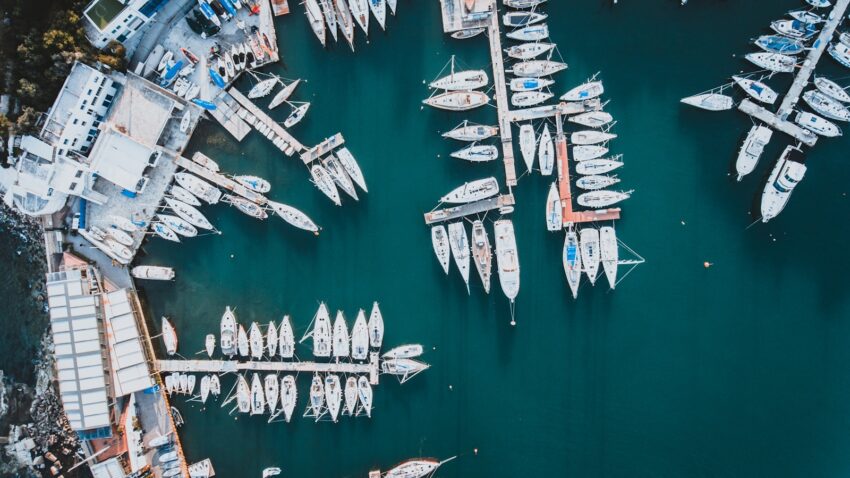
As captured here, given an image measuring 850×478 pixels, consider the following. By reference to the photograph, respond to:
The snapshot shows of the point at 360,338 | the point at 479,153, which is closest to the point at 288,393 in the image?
the point at 360,338

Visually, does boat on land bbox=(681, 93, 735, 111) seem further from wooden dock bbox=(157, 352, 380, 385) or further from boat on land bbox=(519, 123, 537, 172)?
wooden dock bbox=(157, 352, 380, 385)

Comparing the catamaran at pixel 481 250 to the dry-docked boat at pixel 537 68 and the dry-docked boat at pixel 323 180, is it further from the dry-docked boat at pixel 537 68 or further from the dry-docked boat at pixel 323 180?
the dry-docked boat at pixel 537 68

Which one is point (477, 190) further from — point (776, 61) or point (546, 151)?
point (776, 61)

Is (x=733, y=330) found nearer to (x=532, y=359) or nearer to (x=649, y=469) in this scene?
(x=649, y=469)

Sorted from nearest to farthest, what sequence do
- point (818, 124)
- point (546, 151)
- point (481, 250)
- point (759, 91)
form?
point (818, 124) < point (759, 91) < point (546, 151) < point (481, 250)

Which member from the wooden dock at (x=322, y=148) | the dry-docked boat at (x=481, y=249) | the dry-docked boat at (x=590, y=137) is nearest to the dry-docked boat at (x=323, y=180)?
the wooden dock at (x=322, y=148)

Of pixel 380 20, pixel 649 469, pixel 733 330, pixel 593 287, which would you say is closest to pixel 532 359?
pixel 593 287
